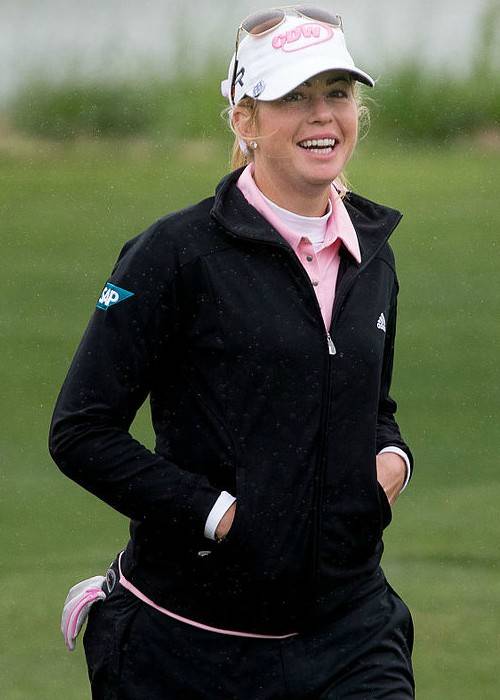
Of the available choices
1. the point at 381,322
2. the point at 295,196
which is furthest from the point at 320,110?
the point at 381,322

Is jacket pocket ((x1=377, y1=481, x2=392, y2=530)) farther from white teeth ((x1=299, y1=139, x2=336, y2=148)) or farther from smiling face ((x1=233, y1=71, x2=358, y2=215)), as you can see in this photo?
white teeth ((x1=299, y1=139, x2=336, y2=148))

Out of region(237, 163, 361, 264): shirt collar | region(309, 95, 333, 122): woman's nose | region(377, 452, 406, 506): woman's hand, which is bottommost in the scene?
region(377, 452, 406, 506): woman's hand

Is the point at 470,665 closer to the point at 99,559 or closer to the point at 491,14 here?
the point at 99,559

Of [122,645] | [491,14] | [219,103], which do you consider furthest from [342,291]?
[491,14]

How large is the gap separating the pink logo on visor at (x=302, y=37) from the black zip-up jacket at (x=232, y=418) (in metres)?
0.33

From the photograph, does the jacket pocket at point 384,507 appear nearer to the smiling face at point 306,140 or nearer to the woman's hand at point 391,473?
the woman's hand at point 391,473

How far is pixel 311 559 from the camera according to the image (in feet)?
11.8

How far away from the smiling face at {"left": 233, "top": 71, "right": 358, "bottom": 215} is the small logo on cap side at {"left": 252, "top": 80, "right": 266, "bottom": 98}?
23mm

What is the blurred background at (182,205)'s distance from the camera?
6.61 metres

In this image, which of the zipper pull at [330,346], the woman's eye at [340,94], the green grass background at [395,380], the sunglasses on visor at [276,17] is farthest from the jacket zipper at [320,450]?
the green grass background at [395,380]

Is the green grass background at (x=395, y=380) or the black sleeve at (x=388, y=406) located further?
the green grass background at (x=395, y=380)

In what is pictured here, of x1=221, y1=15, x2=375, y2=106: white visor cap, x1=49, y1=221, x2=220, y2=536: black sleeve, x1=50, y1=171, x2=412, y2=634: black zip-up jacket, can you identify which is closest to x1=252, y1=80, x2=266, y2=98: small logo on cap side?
x1=221, y1=15, x2=375, y2=106: white visor cap

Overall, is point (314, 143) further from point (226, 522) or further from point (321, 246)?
point (226, 522)

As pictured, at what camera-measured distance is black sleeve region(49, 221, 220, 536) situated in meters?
3.55
